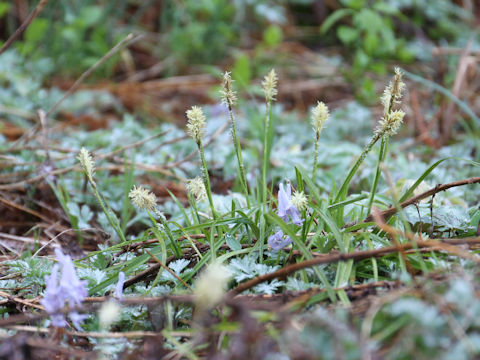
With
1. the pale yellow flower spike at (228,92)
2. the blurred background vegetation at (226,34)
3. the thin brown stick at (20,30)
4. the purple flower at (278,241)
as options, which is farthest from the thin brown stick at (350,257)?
the blurred background vegetation at (226,34)

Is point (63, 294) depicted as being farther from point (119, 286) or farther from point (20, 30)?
point (20, 30)

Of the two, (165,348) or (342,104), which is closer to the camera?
(165,348)

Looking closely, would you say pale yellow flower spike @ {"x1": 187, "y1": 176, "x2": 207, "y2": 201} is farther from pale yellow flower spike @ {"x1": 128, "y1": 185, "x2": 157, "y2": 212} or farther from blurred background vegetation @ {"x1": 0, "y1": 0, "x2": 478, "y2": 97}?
blurred background vegetation @ {"x1": 0, "y1": 0, "x2": 478, "y2": 97}

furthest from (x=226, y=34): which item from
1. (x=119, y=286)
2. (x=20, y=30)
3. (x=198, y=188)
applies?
(x=119, y=286)

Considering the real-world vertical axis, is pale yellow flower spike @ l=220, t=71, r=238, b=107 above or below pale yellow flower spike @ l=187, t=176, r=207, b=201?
above

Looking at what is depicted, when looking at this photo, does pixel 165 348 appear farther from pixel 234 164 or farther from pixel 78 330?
pixel 234 164

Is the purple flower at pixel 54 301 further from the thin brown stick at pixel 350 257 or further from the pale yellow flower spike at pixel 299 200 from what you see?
the pale yellow flower spike at pixel 299 200

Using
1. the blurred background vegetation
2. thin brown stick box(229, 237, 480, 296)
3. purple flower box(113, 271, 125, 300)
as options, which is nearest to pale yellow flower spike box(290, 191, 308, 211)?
thin brown stick box(229, 237, 480, 296)

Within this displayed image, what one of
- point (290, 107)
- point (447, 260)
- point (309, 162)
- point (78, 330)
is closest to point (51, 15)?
point (290, 107)

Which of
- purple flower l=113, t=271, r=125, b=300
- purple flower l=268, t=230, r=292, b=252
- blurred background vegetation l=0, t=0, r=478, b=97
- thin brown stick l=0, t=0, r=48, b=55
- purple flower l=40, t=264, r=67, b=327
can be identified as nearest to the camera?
purple flower l=40, t=264, r=67, b=327
